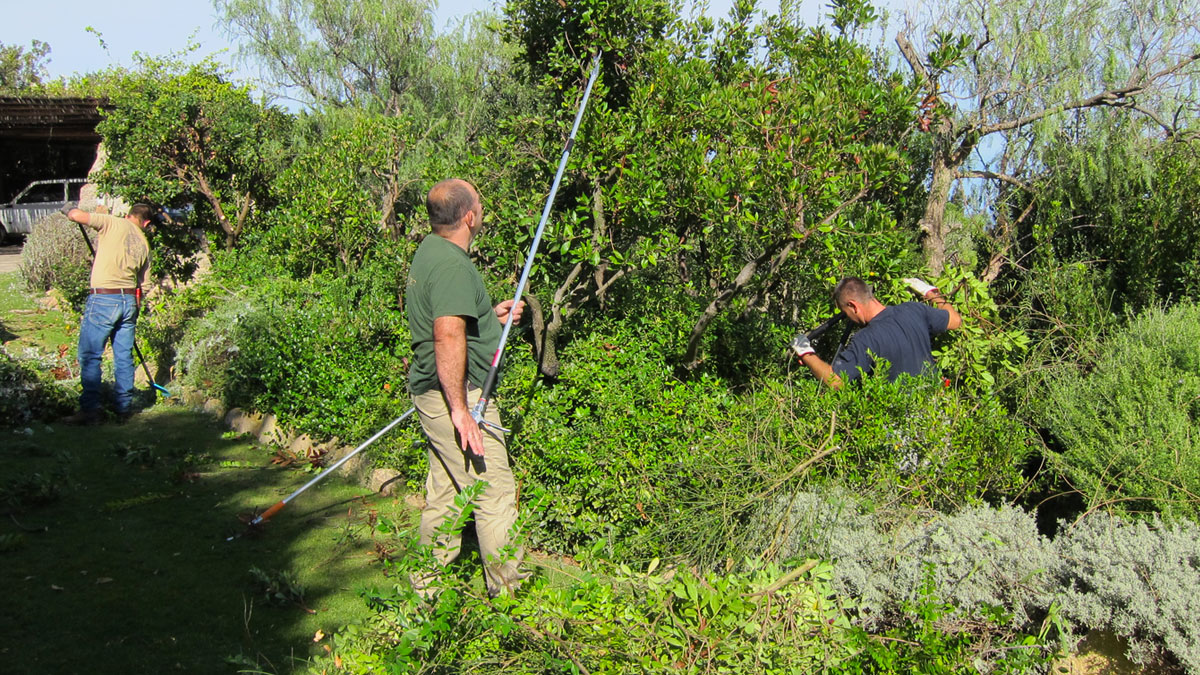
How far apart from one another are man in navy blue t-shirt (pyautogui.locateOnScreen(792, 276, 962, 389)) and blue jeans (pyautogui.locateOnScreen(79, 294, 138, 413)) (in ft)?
19.3

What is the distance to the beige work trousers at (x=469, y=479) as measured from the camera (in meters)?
3.88

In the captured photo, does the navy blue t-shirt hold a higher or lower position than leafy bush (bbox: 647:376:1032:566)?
higher

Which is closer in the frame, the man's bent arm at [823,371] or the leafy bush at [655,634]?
the leafy bush at [655,634]

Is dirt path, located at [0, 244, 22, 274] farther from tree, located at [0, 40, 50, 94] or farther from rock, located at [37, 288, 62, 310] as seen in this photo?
tree, located at [0, 40, 50, 94]

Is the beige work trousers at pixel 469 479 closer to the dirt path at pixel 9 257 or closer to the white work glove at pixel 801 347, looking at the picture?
the white work glove at pixel 801 347

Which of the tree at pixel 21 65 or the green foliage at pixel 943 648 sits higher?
the tree at pixel 21 65

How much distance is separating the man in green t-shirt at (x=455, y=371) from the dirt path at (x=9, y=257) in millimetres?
Answer: 13717

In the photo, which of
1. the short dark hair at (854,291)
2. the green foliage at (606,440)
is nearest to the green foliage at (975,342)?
the short dark hair at (854,291)

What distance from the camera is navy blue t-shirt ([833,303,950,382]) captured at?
4367 mm

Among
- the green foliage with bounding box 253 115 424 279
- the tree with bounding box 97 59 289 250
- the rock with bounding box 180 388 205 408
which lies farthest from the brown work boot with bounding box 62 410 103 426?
the tree with bounding box 97 59 289 250

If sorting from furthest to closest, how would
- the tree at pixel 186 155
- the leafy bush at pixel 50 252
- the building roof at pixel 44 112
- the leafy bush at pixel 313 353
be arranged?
the building roof at pixel 44 112 < the leafy bush at pixel 50 252 < the tree at pixel 186 155 < the leafy bush at pixel 313 353

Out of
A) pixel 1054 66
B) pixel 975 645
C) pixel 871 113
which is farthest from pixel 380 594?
pixel 1054 66

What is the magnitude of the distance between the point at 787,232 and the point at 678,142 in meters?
0.87

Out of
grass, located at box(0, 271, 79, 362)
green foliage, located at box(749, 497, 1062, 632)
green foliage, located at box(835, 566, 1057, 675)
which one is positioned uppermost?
green foliage, located at box(749, 497, 1062, 632)
